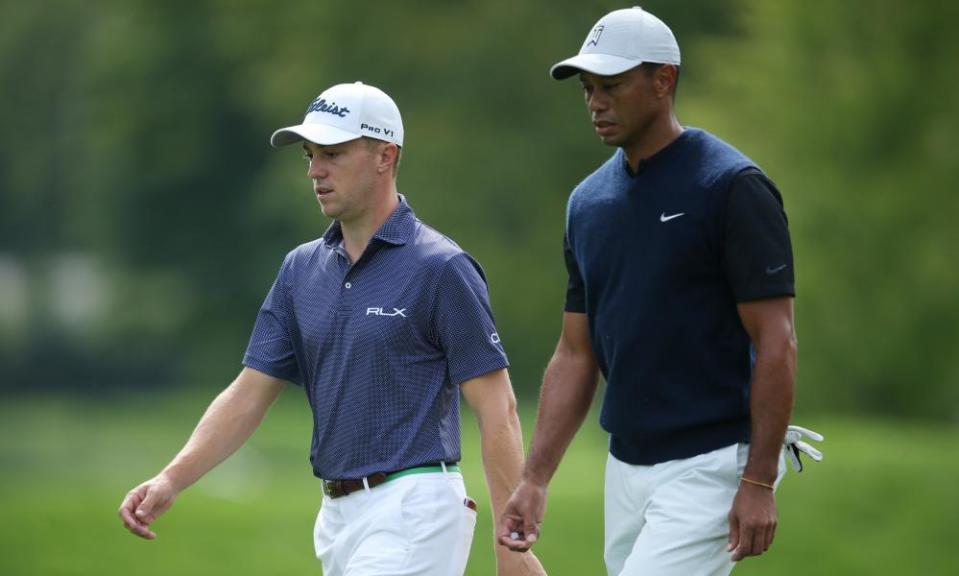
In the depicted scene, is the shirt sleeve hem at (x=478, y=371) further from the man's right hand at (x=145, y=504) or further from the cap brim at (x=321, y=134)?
the man's right hand at (x=145, y=504)

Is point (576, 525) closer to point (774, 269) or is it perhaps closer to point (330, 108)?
point (330, 108)

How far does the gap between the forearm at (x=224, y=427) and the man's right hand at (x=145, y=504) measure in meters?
0.12

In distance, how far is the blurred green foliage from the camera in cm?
1928

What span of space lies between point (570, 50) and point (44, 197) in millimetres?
37720

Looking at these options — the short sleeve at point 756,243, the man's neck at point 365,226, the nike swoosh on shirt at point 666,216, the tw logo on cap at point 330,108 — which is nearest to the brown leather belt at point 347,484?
the man's neck at point 365,226

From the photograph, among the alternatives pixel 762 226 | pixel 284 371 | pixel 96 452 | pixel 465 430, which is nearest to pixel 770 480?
pixel 762 226

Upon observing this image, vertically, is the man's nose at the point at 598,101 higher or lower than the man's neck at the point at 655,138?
higher

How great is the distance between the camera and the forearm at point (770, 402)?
5117 millimetres

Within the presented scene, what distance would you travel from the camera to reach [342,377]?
604 cm

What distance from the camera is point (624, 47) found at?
17.9 feet

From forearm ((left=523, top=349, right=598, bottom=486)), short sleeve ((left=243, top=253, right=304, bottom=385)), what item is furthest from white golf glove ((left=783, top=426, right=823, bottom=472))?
short sleeve ((left=243, top=253, right=304, bottom=385))

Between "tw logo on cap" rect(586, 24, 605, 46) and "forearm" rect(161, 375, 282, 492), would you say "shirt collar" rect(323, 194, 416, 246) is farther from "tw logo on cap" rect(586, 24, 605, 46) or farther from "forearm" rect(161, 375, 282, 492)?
"tw logo on cap" rect(586, 24, 605, 46)

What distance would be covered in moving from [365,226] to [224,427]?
2.90 ft

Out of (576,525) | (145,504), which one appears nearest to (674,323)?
(145,504)
